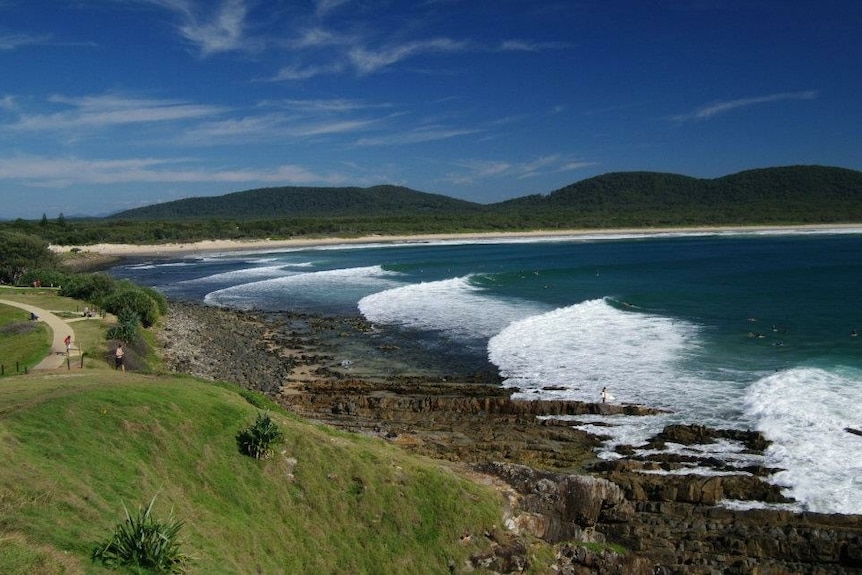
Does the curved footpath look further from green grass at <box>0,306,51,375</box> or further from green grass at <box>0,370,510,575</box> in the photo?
green grass at <box>0,370,510,575</box>

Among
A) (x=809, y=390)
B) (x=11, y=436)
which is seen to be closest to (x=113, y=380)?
(x=11, y=436)

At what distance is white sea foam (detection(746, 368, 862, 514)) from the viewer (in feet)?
44.9

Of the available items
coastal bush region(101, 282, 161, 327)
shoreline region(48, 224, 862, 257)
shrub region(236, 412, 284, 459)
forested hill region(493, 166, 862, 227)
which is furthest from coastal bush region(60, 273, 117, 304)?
forested hill region(493, 166, 862, 227)

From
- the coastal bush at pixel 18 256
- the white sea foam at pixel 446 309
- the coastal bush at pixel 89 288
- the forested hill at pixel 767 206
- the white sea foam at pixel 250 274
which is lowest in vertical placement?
the white sea foam at pixel 446 309

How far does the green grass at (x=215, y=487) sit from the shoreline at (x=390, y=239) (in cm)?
8857

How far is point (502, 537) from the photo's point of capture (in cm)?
1141

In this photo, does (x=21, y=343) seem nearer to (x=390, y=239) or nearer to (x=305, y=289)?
(x=305, y=289)

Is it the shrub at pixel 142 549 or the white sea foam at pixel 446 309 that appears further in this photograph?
the white sea foam at pixel 446 309

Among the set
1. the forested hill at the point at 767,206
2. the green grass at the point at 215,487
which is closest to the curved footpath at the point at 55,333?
the green grass at the point at 215,487

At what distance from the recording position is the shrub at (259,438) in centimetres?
1145

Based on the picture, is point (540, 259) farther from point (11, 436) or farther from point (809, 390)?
point (11, 436)

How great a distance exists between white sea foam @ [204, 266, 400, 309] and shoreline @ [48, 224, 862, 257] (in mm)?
44402

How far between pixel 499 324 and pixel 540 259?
42227 mm

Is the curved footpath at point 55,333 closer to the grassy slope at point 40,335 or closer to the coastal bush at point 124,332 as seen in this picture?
the grassy slope at point 40,335
